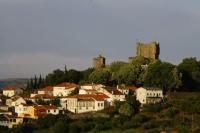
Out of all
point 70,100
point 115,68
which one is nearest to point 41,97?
point 70,100

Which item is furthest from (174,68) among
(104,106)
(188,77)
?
(104,106)

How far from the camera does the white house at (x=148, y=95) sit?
238 feet

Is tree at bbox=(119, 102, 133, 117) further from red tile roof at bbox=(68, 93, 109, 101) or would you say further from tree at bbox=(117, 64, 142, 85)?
tree at bbox=(117, 64, 142, 85)

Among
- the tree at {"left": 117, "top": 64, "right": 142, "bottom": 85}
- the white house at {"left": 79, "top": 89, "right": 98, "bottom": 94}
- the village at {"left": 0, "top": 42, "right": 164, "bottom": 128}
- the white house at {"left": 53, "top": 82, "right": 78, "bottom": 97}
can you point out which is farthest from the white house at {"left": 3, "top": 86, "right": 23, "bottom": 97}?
the tree at {"left": 117, "top": 64, "right": 142, "bottom": 85}

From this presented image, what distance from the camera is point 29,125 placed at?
66.6 m

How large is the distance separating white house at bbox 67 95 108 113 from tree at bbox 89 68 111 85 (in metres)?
8.14

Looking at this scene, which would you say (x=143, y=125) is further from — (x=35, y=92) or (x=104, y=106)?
(x=35, y=92)

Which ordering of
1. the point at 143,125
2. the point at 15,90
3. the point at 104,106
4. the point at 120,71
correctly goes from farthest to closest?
1. the point at 15,90
2. the point at 120,71
3. the point at 104,106
4. the point at 143,125

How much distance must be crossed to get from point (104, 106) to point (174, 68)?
928cm

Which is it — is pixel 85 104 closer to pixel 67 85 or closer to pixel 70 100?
pixel 70 100

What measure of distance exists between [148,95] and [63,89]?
12.6 meters

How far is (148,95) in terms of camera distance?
238 feet

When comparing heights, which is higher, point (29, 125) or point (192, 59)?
point (192, 59)

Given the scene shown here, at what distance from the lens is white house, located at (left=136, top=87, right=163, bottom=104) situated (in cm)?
7250
